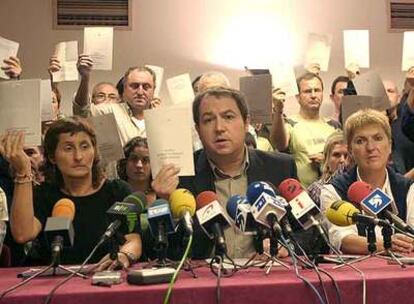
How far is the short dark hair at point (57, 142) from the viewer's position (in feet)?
8.04

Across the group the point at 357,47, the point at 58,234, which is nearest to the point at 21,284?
the point at 58,234

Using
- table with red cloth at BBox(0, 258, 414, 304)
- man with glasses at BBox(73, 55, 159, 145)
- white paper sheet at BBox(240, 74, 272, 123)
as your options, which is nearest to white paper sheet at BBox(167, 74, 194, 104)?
man with glasses at BBox(73, 55, 159, 145)

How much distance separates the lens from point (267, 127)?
4070 millimetres

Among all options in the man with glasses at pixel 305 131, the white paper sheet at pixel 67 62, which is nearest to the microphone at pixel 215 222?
the man with glasses at pixel 305 131

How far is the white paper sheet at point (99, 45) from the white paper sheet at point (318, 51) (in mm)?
1517

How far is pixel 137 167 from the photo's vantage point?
3100 millimetres

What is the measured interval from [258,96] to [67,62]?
131 centimetres

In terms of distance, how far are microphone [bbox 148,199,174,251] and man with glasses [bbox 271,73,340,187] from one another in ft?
7.05

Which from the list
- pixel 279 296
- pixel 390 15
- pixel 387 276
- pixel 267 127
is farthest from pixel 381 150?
pixel 390 15

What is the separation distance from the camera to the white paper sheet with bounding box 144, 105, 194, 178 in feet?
6.73

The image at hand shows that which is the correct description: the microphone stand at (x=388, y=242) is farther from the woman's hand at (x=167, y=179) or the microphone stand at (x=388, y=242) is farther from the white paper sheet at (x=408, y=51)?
the white paper sheet at (x=408, y=51)

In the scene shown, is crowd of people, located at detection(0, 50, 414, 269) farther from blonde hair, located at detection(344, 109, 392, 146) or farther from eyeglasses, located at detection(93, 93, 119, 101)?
eyeglasses, located at detection(93, 93, 119, 101)

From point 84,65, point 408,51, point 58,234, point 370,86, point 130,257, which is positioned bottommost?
point 130,257

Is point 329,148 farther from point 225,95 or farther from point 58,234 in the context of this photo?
point 58,234
